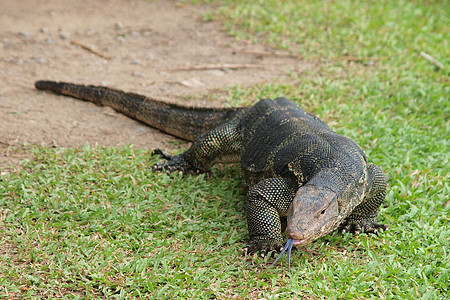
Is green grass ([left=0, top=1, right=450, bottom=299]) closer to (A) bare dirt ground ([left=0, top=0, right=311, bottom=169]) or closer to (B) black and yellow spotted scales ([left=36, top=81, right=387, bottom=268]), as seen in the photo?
(B) black and yellow spotted scales ([left=36, top=81, right=387, bottom=268])

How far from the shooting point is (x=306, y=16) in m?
9.24

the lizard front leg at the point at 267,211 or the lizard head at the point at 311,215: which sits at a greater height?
the lizard head at the point at 311,215

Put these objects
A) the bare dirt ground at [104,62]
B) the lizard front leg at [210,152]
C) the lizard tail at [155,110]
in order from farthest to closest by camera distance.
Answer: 1. the bare dirt ground at [104,62]
2. the lizard tail at [155,110]
3. the lizard front leg at [210,152]

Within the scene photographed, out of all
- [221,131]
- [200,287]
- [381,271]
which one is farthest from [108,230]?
[381,271]

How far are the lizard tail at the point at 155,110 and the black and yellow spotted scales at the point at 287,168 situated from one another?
2 cm

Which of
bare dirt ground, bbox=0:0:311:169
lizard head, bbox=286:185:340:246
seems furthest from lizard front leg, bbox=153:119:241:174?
lizard head, bbox=286:185:340:246

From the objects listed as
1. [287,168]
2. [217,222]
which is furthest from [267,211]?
[217,222]

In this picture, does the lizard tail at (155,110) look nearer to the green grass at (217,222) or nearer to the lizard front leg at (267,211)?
the green grass at (217,222)

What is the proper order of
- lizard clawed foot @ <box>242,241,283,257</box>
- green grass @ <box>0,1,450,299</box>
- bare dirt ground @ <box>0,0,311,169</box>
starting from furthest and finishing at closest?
bare dirt ground @ <box>0,0,311,169</box>
lizard clawed foot @ <box>242,241,283,257</box>
green grass @ <box>0,1,450,299</box>

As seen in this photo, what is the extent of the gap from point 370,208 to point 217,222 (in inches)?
59.6

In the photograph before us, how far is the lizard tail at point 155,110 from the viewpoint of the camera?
5.67 metres

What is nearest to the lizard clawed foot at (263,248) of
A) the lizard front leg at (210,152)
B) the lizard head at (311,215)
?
the lizard head at (311,215)

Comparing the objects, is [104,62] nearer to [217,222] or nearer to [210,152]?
[210,152]

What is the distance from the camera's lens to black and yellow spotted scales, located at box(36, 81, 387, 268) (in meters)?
3.53
